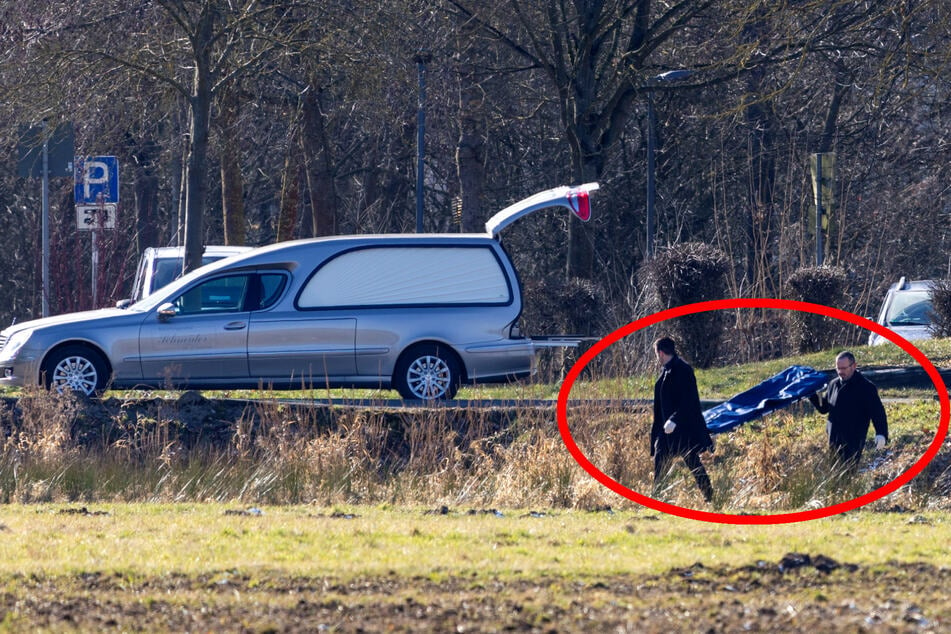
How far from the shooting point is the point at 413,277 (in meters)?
17.0

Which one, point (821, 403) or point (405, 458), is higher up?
point (821, 403)

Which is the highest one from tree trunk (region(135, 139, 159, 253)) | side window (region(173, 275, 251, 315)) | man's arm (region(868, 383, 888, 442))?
tree trunk (region(135, 139, 159, 253))

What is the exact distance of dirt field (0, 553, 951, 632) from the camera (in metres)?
6.45

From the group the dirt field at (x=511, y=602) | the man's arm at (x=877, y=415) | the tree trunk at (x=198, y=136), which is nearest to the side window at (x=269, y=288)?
the tree trunk at (x=198, y=136)

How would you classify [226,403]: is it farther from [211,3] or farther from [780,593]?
[780,593]

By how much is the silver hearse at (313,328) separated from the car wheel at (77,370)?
0.02 metres

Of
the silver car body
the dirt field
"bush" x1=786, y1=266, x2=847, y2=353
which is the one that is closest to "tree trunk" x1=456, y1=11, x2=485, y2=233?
"bush" x1=786, y1=266, x2=847, y2=353

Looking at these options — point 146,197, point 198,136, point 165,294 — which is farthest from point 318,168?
point 165,294

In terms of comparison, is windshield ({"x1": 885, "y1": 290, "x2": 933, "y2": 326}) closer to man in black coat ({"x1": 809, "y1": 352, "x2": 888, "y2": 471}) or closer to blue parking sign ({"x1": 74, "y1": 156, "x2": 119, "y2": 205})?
man in black coat ({"x1": 809, "y1": 352, "x2": 888, "y2": 471})

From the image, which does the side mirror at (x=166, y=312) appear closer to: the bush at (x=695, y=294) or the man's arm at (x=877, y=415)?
the bush at (x=695, y=294)

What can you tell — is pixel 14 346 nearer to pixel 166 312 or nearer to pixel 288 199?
pixel 166 312

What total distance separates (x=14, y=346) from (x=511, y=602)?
10.7 meters

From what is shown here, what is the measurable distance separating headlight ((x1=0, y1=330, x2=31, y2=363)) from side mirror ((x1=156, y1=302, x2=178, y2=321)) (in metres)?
1.47

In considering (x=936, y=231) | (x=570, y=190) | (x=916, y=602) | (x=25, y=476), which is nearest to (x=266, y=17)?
(x=570, y=190)
